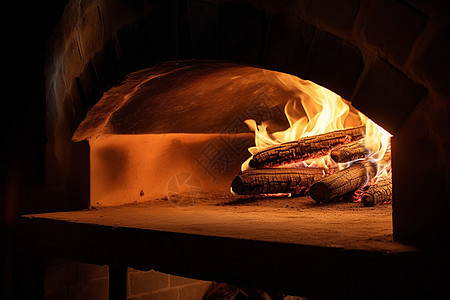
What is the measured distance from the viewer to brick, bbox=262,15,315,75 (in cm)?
156

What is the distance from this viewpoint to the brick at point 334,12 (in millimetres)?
1394

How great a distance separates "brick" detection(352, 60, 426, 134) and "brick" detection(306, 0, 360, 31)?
178 mm

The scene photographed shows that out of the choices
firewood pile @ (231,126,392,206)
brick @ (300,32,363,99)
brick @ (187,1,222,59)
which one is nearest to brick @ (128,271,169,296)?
firewood pile @ (231,126,392,206)

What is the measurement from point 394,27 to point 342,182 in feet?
4.17

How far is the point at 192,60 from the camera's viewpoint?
1962 millimetres

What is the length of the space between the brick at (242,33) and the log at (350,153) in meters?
1.07

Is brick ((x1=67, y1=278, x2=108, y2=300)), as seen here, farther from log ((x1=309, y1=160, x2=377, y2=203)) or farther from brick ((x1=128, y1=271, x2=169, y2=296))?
log ((x1=309, y1=160, x2=377, y2=203))

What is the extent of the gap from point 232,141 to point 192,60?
1.49 meters

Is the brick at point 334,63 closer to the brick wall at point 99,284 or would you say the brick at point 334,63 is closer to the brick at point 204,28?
the brick at point 204,28

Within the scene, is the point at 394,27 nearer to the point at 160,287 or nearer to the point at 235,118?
the point at 235,118

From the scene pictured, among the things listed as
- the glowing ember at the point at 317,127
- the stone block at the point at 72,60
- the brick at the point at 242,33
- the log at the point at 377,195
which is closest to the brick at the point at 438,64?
the brick at the point at 242,33

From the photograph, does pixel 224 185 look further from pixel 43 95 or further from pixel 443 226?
pixel 443 226

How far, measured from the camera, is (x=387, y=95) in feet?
4.42

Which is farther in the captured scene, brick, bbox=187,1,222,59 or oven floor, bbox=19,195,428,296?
brick, bbox=187,1,222,59
